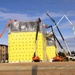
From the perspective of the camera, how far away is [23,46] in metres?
115

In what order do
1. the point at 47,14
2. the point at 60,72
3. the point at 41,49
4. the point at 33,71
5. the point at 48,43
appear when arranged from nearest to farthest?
1. the point at 33,71
2. the point at 60,72
3. the point at 41,49
4. the point at 47,14
5. the point at 48,43

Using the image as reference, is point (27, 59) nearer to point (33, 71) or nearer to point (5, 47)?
point (5, 47)

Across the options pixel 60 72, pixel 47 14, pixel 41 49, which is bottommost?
pixel 60 72

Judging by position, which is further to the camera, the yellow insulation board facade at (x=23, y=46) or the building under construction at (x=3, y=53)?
the building under construction at (x=3, y=53)

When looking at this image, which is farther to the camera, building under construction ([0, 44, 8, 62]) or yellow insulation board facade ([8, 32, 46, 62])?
building under construction ([0, 44, 8, 62])

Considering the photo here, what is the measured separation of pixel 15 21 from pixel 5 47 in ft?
235

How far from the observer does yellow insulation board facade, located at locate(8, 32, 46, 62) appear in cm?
11144

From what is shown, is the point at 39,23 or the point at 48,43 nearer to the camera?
the point at 39,23

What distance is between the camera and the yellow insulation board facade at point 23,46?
366ft

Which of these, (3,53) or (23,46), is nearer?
(23,46)

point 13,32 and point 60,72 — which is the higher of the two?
point 13,32

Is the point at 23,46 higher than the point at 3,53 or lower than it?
lower

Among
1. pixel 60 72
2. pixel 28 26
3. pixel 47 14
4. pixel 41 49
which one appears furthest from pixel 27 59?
pixel 60 72

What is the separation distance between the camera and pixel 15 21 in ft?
369
